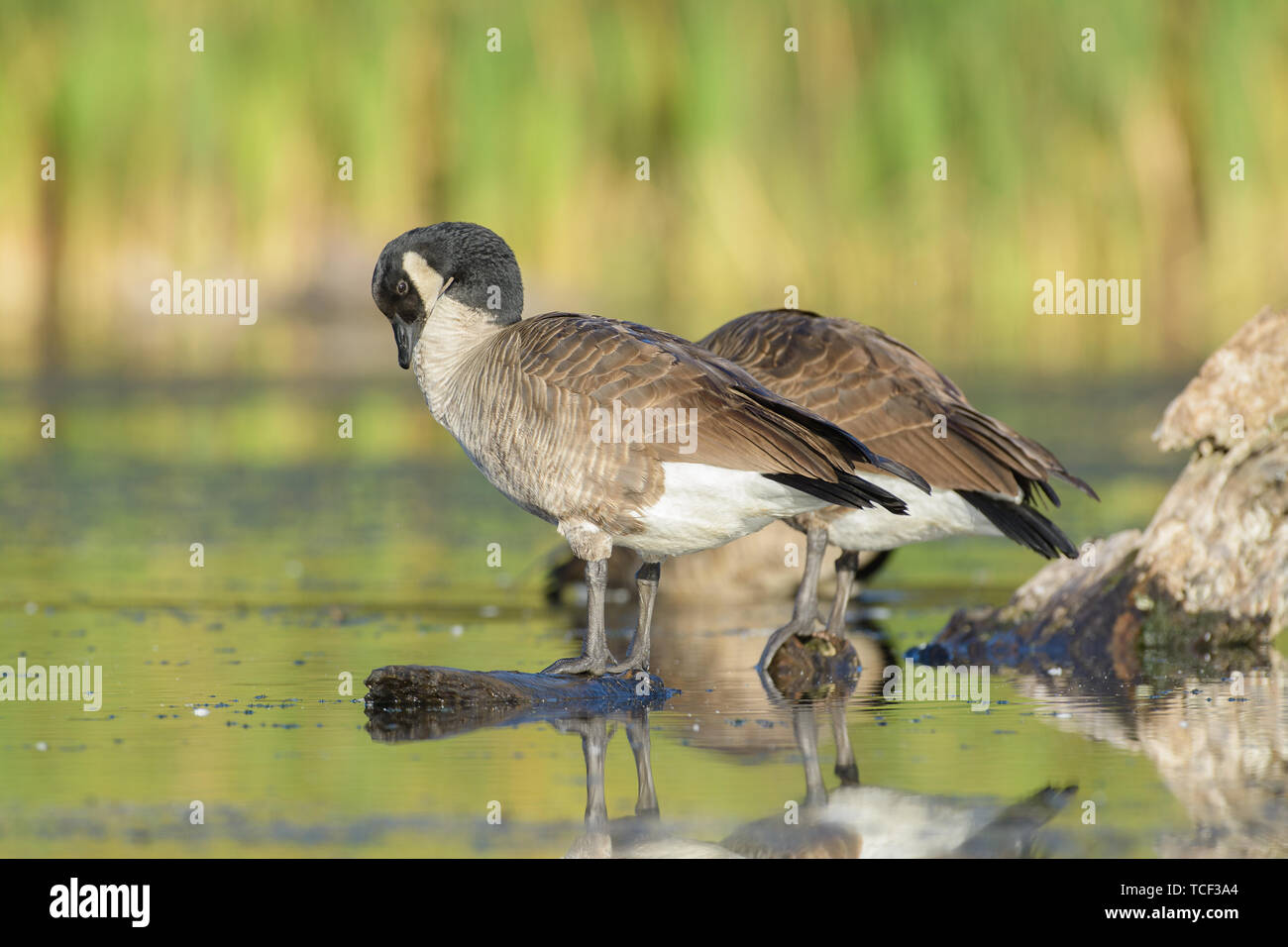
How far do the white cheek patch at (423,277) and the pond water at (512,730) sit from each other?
5.00 feet

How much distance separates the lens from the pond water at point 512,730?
5066mm

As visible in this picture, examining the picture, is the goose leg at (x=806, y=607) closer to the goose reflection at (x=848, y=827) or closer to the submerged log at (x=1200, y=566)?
the submerged log at (x=1200, y=566)

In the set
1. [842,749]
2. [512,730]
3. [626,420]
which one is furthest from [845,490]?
[512,730]

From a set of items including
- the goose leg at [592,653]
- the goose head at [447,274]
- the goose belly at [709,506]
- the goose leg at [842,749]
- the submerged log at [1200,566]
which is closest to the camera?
the goose leg at [842,749]

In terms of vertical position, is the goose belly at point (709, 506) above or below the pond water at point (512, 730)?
above

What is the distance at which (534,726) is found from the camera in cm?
650

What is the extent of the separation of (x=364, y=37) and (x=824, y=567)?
49.3 feet

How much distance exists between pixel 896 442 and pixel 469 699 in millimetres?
2207

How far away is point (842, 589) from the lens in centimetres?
834

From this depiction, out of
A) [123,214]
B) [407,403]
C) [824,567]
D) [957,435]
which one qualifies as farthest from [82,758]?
[123,214]

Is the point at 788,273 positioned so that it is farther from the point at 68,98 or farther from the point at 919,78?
the point at 68,98

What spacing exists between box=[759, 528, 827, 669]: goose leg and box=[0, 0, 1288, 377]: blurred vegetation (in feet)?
46.5

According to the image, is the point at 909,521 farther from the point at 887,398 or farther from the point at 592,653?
the point at 592,653

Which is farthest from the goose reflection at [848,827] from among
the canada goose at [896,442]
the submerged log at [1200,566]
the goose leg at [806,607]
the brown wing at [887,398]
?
the submerged log at [1200,566]
